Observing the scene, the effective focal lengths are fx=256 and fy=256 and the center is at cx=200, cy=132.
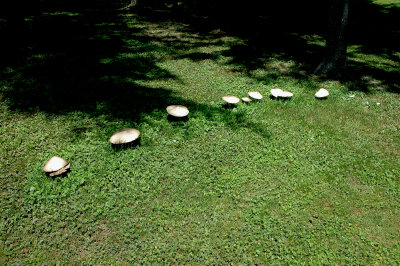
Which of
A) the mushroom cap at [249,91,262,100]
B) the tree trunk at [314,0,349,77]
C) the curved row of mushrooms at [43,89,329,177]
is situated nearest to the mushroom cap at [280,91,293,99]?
the curved row of mushrooms at [43,89,329,177]

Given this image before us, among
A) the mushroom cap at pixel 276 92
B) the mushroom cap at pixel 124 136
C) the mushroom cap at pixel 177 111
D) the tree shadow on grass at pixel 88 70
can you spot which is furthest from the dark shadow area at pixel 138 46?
the mushroom cap at pixel 276 92

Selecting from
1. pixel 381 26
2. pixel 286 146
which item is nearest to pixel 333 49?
pixel 286 146

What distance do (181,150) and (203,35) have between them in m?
7.40

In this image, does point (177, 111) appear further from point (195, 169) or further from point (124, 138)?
point (195, 169)

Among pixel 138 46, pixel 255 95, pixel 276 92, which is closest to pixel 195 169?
pixel 255 95

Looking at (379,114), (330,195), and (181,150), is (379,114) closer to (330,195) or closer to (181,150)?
(330,195)

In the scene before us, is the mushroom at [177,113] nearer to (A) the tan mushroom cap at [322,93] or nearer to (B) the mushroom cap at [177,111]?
(B) the mushroom cap at [177,111]

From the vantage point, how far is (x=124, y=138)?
4672 mm

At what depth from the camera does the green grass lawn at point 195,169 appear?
11.3 ft

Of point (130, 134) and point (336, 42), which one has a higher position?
point (336, 42)

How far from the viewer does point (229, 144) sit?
507cm

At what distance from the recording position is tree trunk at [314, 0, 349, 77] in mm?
6895

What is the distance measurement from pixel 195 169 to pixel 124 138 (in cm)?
142

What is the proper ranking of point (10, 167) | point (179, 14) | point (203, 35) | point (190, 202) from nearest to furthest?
point (190, 202)
point (10, 167)
point (203, 35)
point (179, 14)
